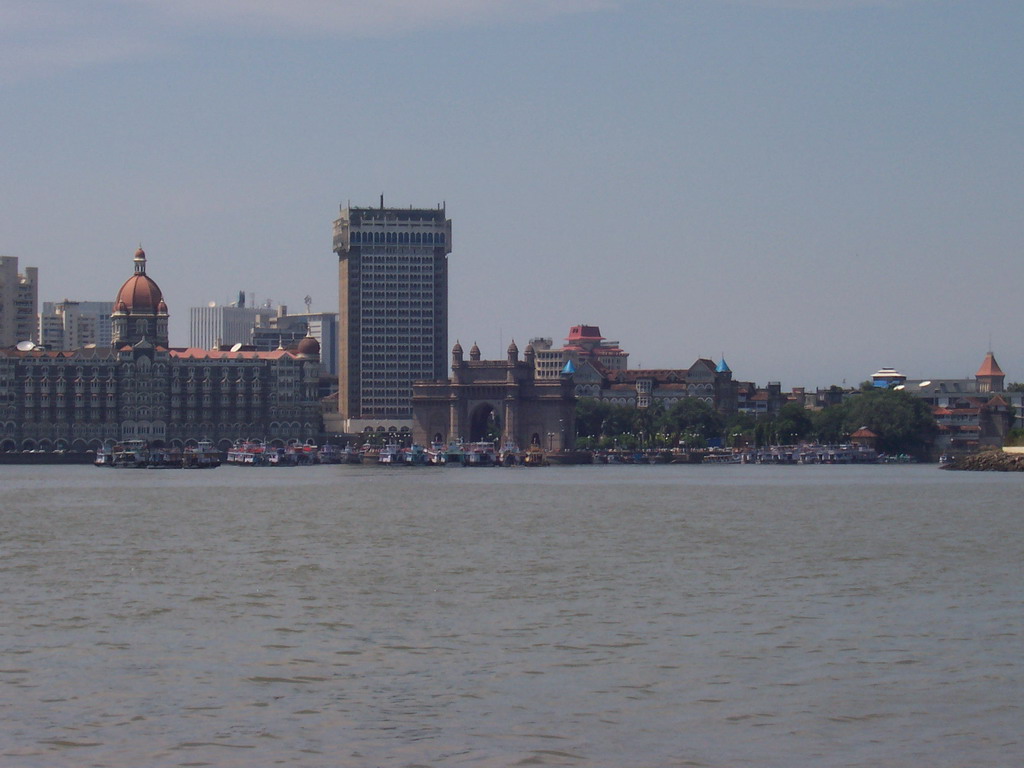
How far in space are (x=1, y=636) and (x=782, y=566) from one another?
792 inches

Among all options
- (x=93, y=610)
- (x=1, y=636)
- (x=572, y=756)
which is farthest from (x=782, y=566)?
(x=572, y=756)

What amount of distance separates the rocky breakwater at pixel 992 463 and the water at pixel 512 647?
84.3 meters

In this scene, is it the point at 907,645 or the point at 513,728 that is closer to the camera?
the point at 513,728

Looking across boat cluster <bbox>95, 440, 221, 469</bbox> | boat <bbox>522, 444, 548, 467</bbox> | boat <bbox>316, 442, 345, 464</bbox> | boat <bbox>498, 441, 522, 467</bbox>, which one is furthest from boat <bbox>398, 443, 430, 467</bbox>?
boat cluster <bbox>95, 440, 221, 469</bbox>

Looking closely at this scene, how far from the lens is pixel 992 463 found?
483 feet

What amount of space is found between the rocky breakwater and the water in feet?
277

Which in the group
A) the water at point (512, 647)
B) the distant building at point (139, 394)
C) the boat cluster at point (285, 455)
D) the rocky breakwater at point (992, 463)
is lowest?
the water at point (512, 647)

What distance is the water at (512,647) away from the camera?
21.5 m

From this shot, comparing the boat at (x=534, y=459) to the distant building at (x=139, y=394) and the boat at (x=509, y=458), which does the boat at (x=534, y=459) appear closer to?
the boat at (x=509, y=458)

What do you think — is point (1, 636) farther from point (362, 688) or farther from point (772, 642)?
point (772, 642)

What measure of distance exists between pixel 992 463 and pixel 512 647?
12469cm

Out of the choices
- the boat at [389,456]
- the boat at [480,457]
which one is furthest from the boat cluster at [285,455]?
the boat at [480,457]

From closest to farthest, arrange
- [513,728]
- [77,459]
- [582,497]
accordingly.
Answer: [513,728] < [582,497] < [77,459]

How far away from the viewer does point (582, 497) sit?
91.4 meters
